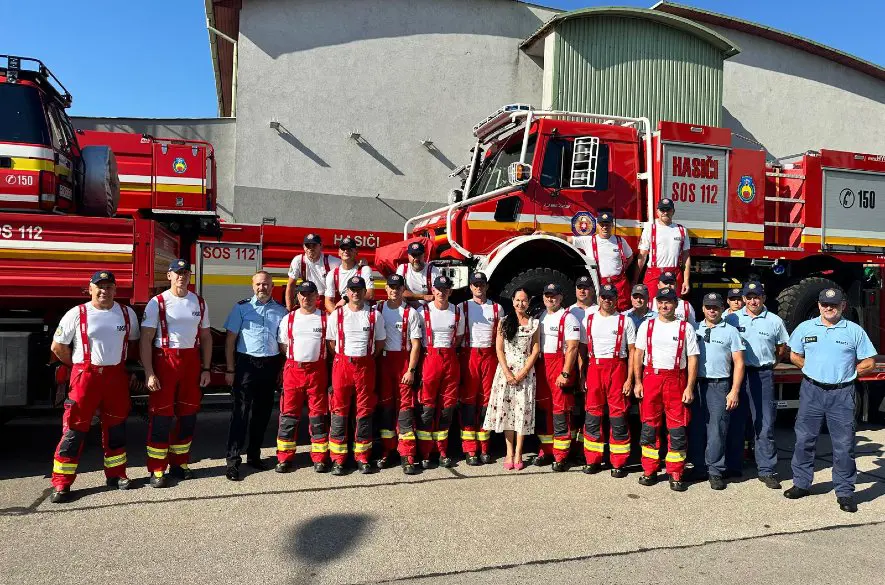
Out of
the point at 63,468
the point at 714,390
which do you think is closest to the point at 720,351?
the point at 714,390

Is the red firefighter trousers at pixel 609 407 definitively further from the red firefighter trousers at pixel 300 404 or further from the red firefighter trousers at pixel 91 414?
the red firefighter trousers at pixel 91 414

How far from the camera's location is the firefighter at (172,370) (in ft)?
16.8

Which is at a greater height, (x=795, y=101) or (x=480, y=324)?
(x=795, y=101)

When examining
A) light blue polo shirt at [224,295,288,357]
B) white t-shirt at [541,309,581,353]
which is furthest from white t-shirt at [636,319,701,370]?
light blue polo shirt at [224,295,288,357]

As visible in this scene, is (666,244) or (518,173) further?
(666,244)

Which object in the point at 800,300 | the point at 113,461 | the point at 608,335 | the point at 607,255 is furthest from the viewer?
the point at 800,300

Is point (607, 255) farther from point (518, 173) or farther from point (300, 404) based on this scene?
point (300, 404)

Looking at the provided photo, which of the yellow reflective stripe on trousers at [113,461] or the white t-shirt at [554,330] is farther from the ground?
the white t-shirt at [554,330]

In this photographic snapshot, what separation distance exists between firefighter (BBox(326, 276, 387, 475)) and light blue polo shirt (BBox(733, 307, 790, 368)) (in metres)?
3.33

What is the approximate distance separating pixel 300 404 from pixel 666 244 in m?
4.10

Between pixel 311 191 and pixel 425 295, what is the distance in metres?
7.59

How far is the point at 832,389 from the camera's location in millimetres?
5090

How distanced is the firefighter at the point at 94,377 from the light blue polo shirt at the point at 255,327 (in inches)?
35.0

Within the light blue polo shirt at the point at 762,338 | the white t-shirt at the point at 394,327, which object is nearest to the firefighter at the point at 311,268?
the white t-shirt at the point at 394,327
